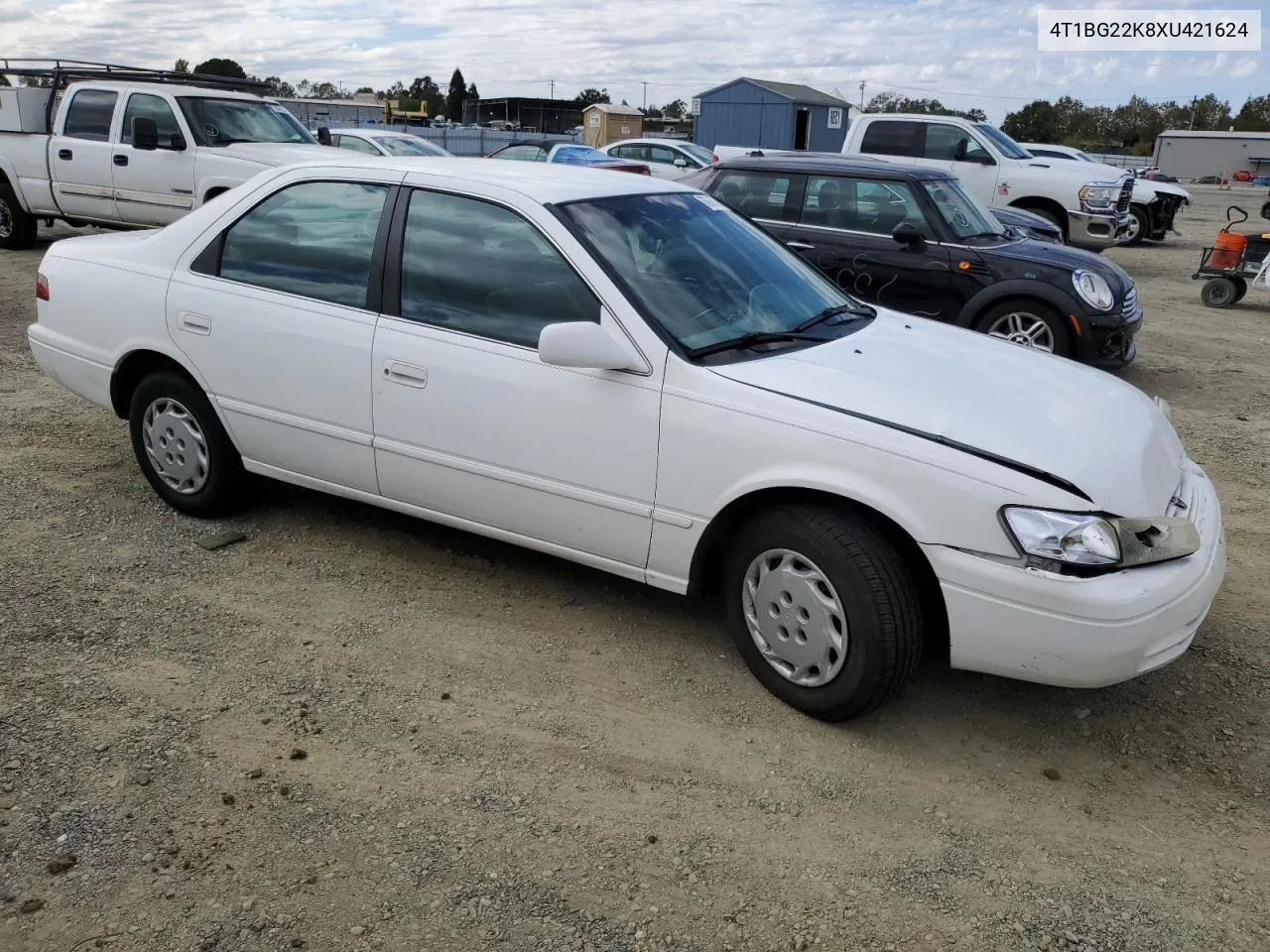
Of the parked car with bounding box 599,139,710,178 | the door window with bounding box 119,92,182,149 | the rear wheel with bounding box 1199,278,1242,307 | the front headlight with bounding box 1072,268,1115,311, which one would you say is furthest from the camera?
the parked car with bounding box 599,139,710,178

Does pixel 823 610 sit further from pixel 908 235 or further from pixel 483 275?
pixel 908 235

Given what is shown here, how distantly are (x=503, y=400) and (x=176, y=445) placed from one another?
74.7 inches

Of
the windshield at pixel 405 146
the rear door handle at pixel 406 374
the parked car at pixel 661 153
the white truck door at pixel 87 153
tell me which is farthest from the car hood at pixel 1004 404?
the parked car at pixel 661 153

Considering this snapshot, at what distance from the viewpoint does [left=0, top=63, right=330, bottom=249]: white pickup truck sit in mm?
10617

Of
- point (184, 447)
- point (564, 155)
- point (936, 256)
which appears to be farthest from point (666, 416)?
point (564, 155)

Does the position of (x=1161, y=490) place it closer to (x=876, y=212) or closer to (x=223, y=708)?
(x=223, y=708)

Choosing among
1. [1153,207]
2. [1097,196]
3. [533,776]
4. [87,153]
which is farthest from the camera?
[1153,207]

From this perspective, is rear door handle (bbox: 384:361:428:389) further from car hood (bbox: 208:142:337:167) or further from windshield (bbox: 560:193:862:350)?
car hood (bbox: 208:142:337:167)

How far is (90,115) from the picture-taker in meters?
11.3

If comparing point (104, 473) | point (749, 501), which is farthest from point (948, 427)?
point (104, 473)

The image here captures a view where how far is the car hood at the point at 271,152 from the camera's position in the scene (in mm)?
10258

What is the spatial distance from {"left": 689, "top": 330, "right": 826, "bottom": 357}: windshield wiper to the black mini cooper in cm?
438

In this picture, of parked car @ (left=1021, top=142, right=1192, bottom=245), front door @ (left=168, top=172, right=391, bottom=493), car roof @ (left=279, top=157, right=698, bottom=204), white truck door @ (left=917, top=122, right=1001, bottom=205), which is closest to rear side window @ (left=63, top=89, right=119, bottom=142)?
front door @ (left=168, top=172, right=391, bottom=493)

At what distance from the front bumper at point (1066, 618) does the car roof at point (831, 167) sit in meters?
5.82
